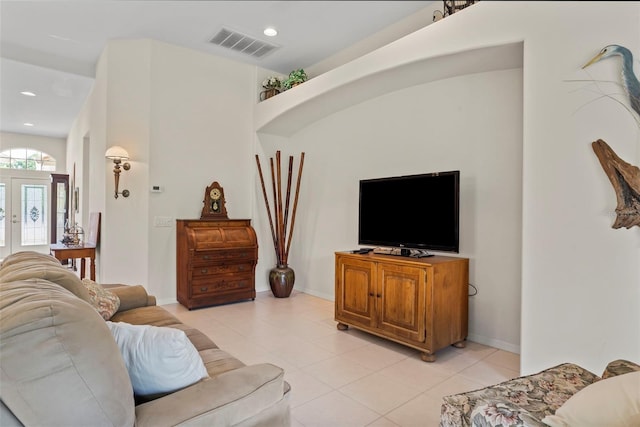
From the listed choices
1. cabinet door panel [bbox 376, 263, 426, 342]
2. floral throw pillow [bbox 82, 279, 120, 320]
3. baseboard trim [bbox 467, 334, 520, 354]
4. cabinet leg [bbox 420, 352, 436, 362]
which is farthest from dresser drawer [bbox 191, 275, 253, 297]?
baseboard trim [bbox 467, 334, 520, 354]

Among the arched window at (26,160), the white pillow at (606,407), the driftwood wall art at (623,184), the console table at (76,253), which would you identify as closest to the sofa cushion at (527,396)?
the white pillow at (606,407)

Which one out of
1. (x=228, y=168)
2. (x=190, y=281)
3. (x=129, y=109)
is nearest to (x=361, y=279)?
(x=190, y=281)

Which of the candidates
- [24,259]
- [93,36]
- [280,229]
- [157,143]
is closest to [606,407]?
[24,259]

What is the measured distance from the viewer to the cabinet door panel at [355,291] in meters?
3.17

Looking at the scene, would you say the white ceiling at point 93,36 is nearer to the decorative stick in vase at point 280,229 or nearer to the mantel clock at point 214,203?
the decorative stick in vase at point 280,229

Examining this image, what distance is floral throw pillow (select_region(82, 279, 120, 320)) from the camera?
2.10 meters

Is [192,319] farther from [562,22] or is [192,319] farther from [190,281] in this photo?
[562,22]

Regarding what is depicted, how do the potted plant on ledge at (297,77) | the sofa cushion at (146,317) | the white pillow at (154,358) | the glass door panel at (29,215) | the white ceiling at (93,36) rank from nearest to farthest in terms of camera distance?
1. the white pillow at (154,358)
2. the sofa cushion at (146,317)
3. the white ceiling at (93,36)
4. the potted plant on ledge at (297,77)
5. the glass door panel at (29,215)

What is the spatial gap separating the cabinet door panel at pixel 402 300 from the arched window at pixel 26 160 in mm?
8788

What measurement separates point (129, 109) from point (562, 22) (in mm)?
4535

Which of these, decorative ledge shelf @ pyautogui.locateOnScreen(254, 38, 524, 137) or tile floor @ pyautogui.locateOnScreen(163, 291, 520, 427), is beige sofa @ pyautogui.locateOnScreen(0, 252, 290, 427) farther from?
decorative ledge shelf @ pyautogui.locateOnScreen(254, 38, 524, 137)

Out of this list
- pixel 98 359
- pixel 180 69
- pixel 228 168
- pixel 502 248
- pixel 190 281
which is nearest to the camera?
pixel 98 359

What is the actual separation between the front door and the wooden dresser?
595cm

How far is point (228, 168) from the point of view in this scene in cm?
478
